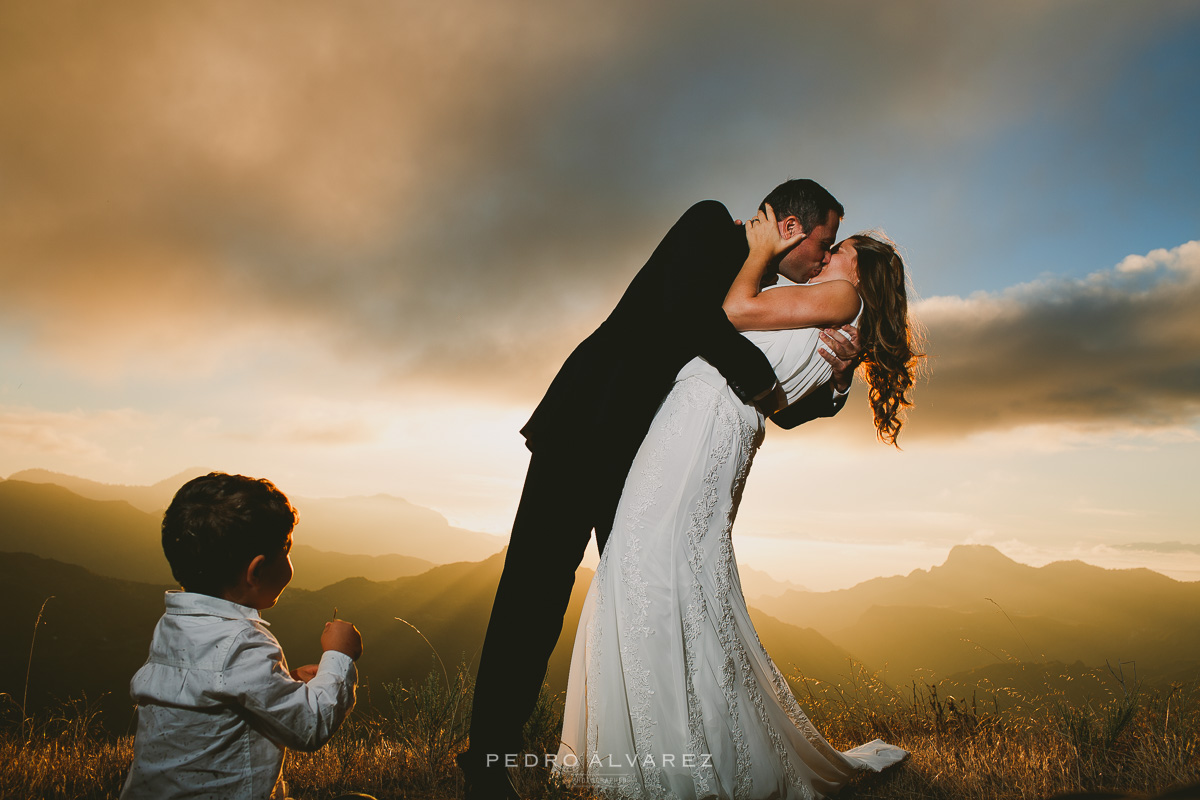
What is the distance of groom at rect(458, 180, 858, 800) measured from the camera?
111 inches

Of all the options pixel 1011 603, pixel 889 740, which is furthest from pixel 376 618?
pixel 1011 603

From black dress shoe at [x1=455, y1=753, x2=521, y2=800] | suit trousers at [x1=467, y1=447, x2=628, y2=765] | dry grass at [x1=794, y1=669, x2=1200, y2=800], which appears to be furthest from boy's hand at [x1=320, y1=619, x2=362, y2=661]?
dry grass at [x1=794, y1=669, x2=1200, y2=800]

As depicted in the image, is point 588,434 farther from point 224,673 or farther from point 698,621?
point 224,673

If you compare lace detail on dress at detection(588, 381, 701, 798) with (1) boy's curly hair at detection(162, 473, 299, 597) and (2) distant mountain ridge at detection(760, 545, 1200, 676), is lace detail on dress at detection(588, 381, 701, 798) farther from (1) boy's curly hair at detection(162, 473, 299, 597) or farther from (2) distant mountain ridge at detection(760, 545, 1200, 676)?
(2) distant mountain ridge at detection(760, 545, 1200, 676)

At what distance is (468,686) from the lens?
4.65m

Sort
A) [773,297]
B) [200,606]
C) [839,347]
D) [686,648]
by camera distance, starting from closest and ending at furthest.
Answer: [200,606], [686,648], [773,297], [839,347]

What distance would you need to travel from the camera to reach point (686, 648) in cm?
274

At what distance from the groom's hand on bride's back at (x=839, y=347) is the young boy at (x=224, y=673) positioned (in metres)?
2.81

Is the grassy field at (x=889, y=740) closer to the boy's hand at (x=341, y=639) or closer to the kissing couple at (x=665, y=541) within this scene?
the kissing couple at (x=665, y=541)

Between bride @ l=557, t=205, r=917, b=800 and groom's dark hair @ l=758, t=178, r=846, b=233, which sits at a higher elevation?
groom's dark hair @ l=758, t=178, r=846, b=233

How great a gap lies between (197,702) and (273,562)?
49 cm

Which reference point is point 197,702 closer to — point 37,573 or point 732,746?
point 732,746

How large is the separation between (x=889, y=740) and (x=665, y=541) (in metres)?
3.60

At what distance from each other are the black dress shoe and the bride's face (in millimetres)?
3279
